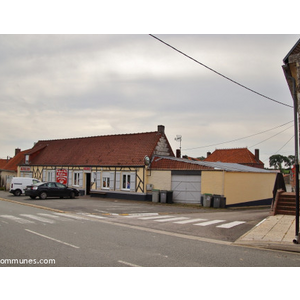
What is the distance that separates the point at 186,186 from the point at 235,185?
408 cm

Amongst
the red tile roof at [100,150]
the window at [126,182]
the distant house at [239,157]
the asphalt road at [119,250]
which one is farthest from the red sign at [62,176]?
the distant house at [239,157]

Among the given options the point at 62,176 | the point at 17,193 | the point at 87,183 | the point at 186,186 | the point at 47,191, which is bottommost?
the point at 17,193

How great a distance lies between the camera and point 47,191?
2591 centimetres

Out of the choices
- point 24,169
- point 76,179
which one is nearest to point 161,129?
point 76,179

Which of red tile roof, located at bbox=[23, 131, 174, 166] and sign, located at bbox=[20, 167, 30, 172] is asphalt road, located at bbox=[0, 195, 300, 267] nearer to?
red tile roof, located at bbox=[23, 131, 174, 166]

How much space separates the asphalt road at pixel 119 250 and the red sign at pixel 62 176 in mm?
23347

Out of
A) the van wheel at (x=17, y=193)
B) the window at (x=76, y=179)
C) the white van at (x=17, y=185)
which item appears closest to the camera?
the white van at (x=17, y=185)

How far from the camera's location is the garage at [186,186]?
82.8 ft

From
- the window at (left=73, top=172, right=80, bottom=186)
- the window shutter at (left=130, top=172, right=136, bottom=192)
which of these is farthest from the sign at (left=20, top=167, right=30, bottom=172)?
the window shutter at (left=130, top=172, right=136, bottom=192)

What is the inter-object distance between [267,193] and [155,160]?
479 inches

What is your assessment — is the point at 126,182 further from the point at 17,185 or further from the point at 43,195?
the point at 17,185

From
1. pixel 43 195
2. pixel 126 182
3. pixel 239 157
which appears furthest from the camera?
pixel 239 157

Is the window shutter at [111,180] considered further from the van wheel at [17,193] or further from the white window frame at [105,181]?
the van wheel at [17,193]

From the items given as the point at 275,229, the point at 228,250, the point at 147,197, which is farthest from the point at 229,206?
the point at 228,250
